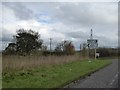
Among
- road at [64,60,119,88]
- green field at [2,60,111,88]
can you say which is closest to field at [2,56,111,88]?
green field at [2,60,111,88]

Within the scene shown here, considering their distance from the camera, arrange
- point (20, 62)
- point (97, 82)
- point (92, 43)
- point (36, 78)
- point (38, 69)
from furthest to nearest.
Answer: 1. point (92, 43)
2. point (38, 69)
3. point (20, 62)
4. point (97, 82)
5. point (36, 78)

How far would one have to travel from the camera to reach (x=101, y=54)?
124 m

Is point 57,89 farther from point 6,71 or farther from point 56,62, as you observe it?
point 56,62

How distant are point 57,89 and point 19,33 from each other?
2801 inches

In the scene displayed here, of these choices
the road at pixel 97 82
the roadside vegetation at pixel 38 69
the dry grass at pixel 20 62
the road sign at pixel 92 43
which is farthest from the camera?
the road sign at pixel 92 43

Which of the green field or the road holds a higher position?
the green field

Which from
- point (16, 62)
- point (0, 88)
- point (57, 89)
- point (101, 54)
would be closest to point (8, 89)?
point (0, 88)

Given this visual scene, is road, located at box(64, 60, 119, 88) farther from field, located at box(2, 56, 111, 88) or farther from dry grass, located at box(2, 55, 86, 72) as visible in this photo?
dry grass, located at box(2, 55, 86, 72)

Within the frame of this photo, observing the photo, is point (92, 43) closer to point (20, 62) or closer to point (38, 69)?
point (38, 69)

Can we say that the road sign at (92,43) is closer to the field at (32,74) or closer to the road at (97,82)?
the field at (32,74)

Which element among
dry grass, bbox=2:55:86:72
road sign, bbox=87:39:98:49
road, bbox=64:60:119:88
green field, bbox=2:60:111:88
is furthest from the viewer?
road sign, bbox=87:39:98:49

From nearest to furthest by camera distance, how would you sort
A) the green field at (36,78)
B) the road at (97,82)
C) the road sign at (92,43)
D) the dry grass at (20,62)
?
the green field at (36,78) < the road at (97,82) < the dry grass at (20,62) < the road sign at (92,43)

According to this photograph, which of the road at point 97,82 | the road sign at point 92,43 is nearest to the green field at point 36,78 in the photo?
the road at point 97,82

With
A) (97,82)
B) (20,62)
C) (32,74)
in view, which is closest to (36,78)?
(32,74)
